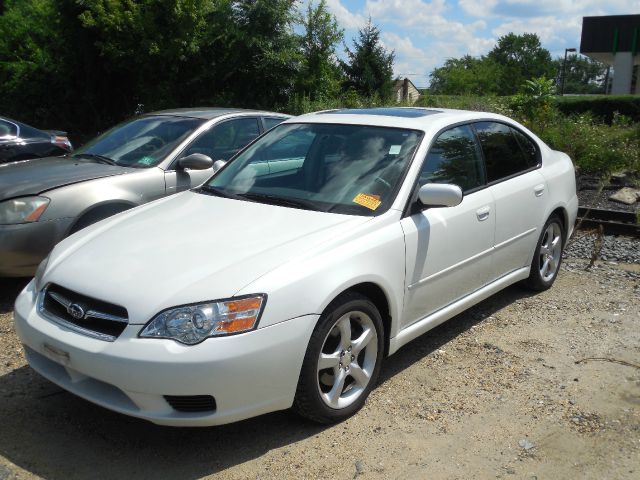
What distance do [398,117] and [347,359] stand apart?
1.85 m

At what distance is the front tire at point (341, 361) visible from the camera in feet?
10.7

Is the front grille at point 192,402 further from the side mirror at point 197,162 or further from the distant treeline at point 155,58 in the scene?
the distant treeline at point 155,58

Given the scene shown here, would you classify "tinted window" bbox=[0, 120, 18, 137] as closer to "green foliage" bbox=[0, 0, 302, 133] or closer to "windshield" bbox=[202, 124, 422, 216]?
"green foliage" bbox=[0, 0, 302, 133]

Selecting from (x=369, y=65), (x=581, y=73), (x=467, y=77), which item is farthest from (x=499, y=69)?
(x=369, y=65)

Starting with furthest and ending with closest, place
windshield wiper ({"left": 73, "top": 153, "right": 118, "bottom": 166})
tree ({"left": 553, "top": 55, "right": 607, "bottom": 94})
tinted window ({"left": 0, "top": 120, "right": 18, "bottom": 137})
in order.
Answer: tree ({"left": 553, "top": 55, "right": 607, "bottom": 94}) < tinted window ({"left": 0, "top": 120, "right": 18, "bottom": 137}) < windshield wiper ({"left": 73, "top": 153, "right": 118, "bottom": 166})

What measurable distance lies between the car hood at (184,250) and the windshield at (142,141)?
6.24 ft

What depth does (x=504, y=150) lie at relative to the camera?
5035 mm

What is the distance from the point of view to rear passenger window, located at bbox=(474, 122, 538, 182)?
15.8 feet

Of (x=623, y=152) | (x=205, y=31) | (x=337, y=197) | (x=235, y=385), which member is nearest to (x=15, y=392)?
(x=235, y=385)

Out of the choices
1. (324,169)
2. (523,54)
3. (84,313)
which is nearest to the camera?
(84,313)

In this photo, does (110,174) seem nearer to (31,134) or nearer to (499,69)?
(31,134)

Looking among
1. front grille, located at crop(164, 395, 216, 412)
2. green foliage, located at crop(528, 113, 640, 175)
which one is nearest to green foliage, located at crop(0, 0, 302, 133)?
green foliage, located at crop(528, 113, 640, 175)

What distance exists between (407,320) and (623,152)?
26.1 feet

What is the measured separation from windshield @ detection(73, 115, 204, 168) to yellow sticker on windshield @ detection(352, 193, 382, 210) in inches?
105
